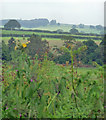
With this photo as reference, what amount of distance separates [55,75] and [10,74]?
0.86 meters

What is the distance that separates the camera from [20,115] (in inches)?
73.7

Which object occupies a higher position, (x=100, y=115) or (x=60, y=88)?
(x=60, y=88)

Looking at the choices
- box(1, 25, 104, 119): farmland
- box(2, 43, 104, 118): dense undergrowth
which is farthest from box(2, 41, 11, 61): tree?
box(2, 43, 104, 118): dense undergrowth

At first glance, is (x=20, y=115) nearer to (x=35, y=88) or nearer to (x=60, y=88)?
(x=35, y=88)

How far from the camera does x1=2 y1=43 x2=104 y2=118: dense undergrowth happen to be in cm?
180

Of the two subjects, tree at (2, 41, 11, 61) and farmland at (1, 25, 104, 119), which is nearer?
farmland at (1, 25, 104, 119)

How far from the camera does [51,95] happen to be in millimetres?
2016

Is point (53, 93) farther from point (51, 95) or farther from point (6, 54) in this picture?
point (6, 54)

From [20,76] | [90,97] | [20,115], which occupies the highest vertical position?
[20,76]

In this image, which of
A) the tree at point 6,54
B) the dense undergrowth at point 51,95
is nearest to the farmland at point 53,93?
the dense undergrowth at point 51,95

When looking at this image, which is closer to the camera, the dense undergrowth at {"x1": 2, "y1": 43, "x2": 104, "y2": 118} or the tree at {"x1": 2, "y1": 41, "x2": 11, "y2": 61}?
the dense undergrowth at {"x1": 2, "y1": 43, "x2": 104, "y2": 118}

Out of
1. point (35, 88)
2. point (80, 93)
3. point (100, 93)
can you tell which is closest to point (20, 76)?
point (35, 88)

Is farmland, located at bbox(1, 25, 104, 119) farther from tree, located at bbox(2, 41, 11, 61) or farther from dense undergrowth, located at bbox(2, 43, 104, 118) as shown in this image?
tree, located at bbox(2, 41, 11, 61)

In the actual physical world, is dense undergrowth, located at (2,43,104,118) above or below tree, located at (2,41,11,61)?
below
